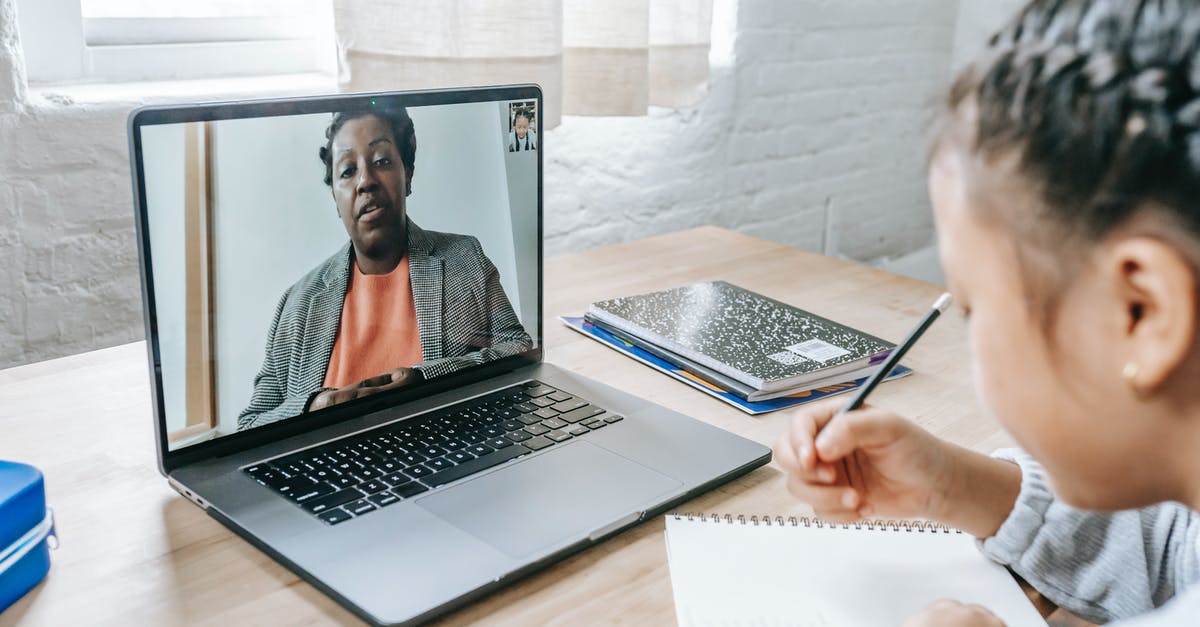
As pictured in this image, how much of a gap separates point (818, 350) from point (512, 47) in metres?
0.60

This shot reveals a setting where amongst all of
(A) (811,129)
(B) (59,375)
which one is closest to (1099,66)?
(B) (59,375)

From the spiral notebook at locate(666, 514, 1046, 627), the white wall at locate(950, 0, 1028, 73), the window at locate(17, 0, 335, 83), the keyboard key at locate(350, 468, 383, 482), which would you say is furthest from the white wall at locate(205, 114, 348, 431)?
the white wall at locate(950, 0, 1028, 73)

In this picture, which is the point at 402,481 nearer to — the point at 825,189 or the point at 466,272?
the point at 466,272

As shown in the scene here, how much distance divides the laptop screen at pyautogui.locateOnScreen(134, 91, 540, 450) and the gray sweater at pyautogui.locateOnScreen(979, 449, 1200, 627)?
0.45 m

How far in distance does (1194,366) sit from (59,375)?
0.88 metres

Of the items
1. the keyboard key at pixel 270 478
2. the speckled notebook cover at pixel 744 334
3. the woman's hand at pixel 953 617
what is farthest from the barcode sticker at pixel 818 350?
the keyboard key at pixel 270 478

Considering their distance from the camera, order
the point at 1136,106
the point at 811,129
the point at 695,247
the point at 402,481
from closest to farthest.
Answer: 1. the point at 1136,106
2. the point at 402,481
3. the point at 695,247
4. the point at 811,129

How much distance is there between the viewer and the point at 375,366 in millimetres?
821

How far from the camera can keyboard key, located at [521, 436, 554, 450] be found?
0.78 m

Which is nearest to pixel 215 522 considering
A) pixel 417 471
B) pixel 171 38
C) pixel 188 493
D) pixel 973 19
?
pixel 188 493

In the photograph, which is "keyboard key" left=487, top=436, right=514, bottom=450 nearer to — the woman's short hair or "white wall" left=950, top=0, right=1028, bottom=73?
the woman's short hair

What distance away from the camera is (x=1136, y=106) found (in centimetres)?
39

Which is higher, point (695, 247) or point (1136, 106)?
point (1136, 106)

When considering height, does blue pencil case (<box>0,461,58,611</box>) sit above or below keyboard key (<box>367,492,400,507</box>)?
above
